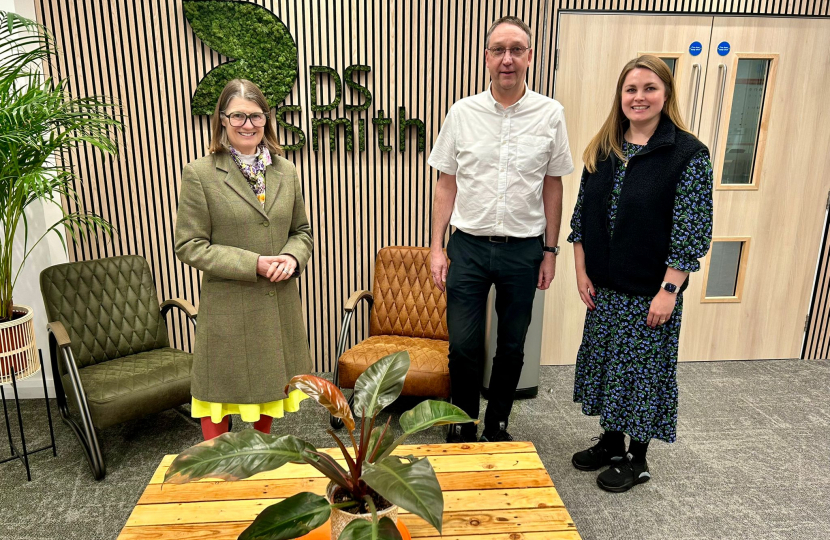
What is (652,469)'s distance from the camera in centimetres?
293

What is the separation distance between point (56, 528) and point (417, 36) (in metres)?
3.28

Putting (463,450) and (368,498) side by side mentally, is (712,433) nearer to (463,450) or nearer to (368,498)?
(463,450)

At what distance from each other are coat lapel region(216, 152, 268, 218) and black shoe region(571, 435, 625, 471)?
2.04 m

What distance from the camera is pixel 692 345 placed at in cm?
436

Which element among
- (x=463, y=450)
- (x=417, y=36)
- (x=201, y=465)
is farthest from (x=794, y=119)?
(x=201, y=465)

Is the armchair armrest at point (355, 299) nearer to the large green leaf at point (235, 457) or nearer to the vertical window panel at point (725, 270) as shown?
the large green leaf at point (235, 457)

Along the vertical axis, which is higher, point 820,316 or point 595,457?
point 820,316

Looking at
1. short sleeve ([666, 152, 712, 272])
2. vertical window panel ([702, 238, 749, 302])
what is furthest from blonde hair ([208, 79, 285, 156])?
vertical window panel ([702, 238, 749, 302])

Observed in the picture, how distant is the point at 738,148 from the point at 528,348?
2168mm

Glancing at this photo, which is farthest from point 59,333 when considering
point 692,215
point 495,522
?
point 692,215

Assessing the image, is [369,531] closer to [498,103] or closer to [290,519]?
[290,519]

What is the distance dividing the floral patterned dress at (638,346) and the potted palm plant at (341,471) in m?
1.41

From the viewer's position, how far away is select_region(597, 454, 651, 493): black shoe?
2.72 metres

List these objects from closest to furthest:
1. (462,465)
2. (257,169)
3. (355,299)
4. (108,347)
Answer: (462,465), (257,169), (108,347), (355,299)
